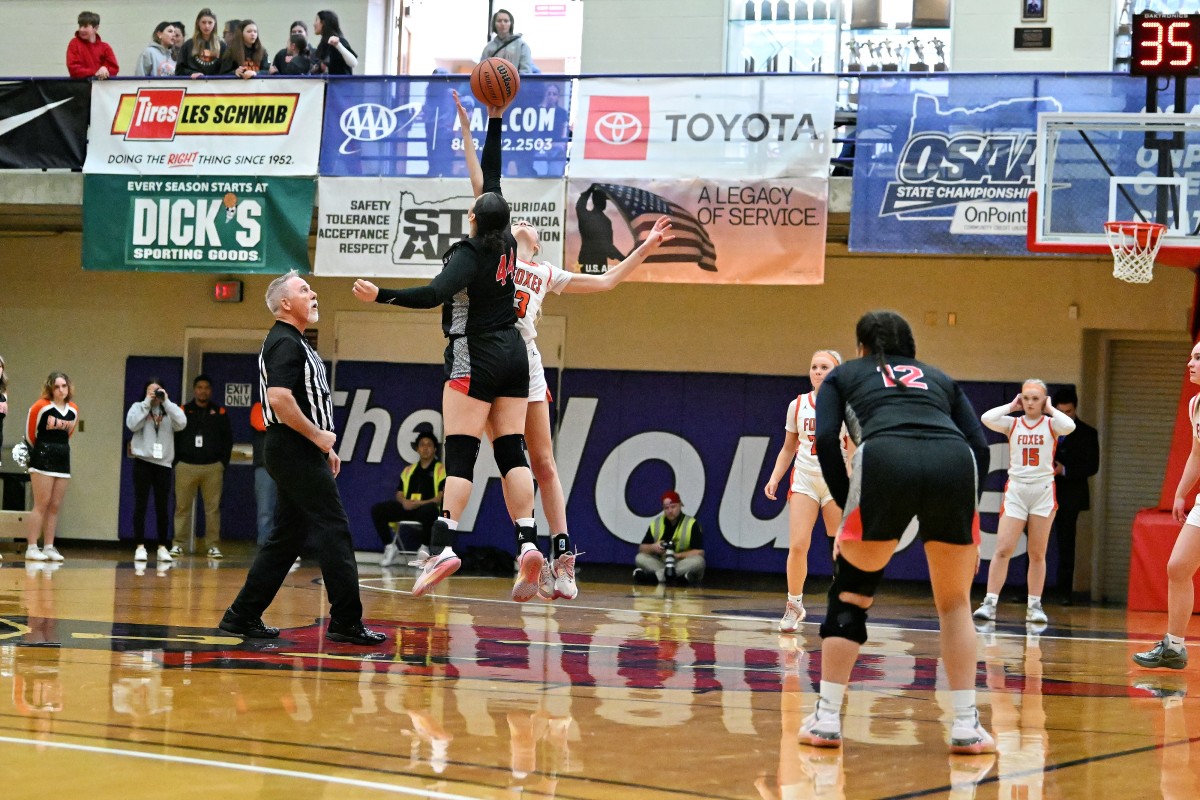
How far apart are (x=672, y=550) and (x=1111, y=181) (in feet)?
18.7

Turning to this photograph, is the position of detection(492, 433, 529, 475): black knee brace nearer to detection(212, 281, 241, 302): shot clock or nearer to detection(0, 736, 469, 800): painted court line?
detection(0, 736, 469, 800): painted court line

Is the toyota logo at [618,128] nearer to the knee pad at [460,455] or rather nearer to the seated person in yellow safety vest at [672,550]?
the seated person in yellow safety vest at [672,550]

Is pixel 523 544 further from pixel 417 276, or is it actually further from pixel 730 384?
pixel 730 384

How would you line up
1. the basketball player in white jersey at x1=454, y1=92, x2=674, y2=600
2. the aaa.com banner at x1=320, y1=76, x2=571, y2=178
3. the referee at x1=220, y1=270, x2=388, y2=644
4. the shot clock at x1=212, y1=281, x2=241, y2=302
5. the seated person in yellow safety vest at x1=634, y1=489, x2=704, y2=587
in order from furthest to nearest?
1. the shot clock at x1=212, y1=281, x2=241, y2=302
2. the seated person in yellow safety vest at x1=634, y1=489, x2=704, y2=587
3. the aaa.com banner at x1=320, y1=76, x2=571, y2=178
4. the basketball player in white jersey at x1=454, y1=92, x2=674, y2=600
5. the referee at x1=220, y1=270, x2=388, y2=644

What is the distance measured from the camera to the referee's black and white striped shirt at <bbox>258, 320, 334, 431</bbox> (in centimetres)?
697

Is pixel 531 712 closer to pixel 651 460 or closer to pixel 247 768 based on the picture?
pixel 247 768

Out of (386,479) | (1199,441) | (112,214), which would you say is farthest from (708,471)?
(1199,441)

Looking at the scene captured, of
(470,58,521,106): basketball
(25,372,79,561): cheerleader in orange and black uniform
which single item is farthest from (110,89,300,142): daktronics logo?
(470,58,521,106): basketball

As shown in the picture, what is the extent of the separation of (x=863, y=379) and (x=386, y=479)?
12109mm

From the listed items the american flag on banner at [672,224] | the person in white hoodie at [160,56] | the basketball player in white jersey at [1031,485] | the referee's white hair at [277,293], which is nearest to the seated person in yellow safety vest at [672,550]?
the american flag on banner at [672,224]

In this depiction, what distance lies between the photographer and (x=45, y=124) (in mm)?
15055

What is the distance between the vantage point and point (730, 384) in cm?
1589

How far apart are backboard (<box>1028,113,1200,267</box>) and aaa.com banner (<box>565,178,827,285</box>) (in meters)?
2.02

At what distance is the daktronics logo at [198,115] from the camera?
14570mm
